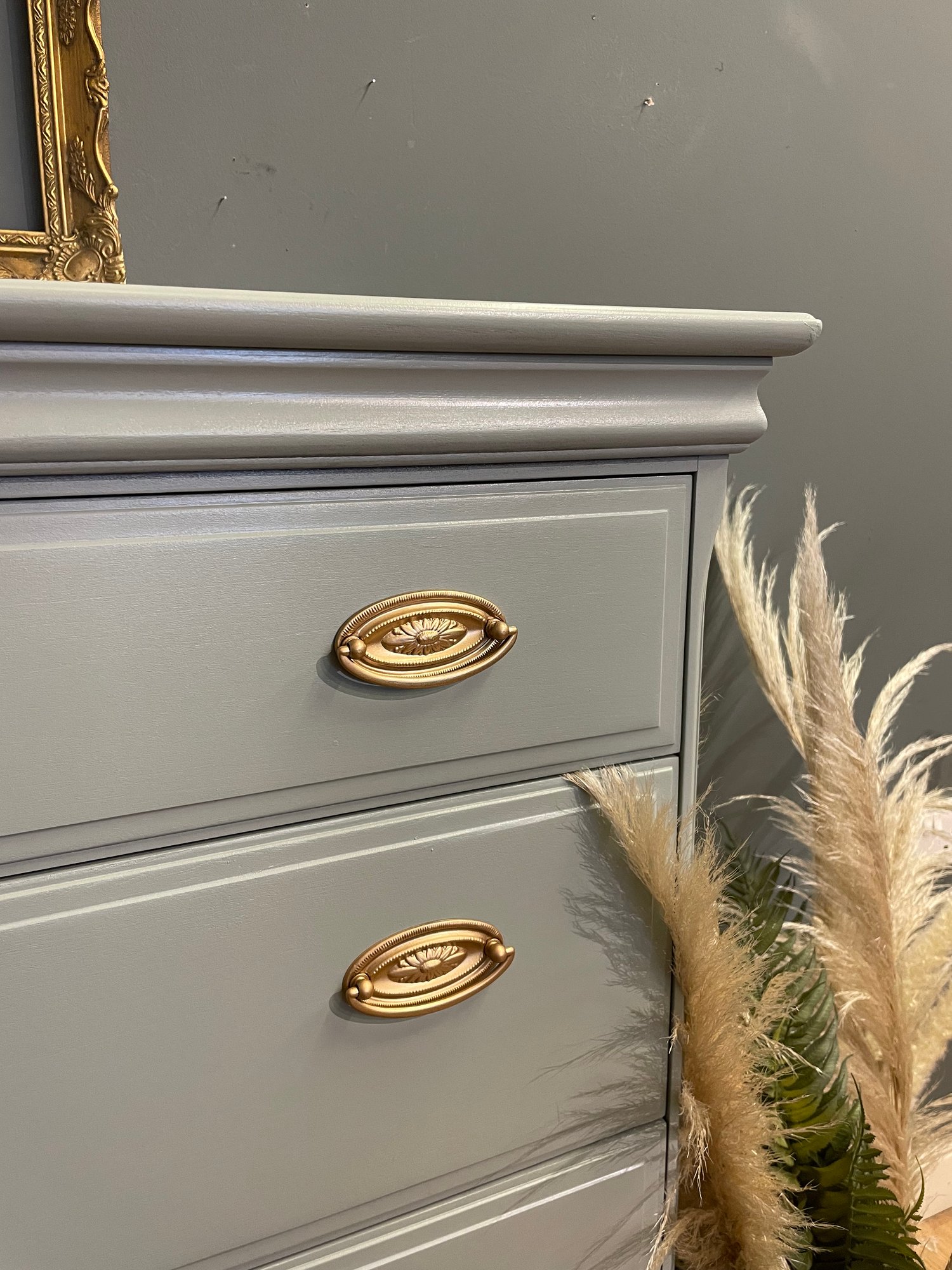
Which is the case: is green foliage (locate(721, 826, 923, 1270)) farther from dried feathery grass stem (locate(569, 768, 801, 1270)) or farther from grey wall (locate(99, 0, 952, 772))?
grey wall (locate(99, 0, 952, 772))

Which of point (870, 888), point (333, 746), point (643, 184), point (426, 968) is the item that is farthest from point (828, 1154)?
point (643, 184)

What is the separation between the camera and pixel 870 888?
34.3 inches

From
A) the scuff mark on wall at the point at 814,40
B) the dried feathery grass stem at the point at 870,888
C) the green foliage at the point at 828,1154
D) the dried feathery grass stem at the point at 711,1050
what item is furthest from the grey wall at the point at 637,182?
the dried feathery grass stem at the point at 711,1050

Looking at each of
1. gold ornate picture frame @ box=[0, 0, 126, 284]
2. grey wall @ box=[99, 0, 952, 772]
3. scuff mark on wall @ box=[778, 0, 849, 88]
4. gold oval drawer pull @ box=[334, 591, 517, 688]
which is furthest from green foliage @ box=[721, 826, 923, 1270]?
scuff mark on wall @ box=[778, 0, 849, 88]

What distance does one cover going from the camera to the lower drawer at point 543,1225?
0.60m

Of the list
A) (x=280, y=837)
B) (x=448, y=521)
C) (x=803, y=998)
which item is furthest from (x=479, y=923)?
(x=803, y=998)

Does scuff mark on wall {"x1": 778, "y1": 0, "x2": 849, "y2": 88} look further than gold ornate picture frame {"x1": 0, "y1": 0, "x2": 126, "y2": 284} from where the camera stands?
Yes

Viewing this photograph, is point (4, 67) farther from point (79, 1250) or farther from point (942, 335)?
point (942, 335)

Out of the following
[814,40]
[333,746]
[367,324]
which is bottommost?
[333,746]

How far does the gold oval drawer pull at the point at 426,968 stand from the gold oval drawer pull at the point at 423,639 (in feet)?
0.51

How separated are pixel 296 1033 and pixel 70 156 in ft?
2.21

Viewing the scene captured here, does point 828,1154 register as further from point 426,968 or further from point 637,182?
point 637,182

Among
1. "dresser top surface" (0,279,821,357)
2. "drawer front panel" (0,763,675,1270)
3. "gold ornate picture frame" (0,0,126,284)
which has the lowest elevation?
"drawer front panel" (0,763,675,1270)

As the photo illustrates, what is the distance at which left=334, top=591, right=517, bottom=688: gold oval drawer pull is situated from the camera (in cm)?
52
